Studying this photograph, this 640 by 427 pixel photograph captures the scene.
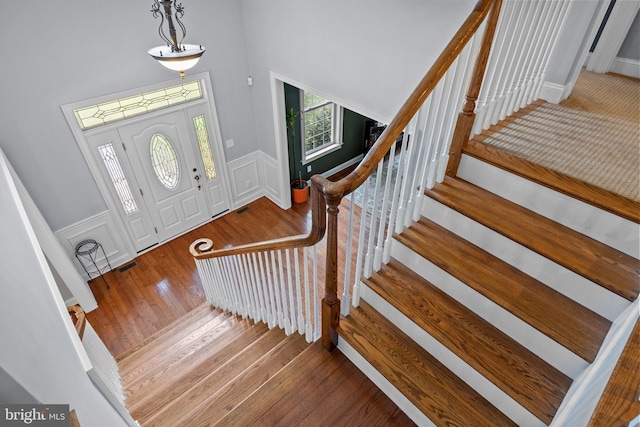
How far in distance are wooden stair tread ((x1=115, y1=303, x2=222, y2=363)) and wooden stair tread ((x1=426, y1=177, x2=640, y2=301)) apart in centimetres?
290

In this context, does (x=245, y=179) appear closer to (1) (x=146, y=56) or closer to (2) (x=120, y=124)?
(2) (x=120, y=124)

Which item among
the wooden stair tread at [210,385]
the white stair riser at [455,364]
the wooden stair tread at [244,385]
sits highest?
the white stair riser at [455,364]

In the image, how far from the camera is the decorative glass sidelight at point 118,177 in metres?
4.27

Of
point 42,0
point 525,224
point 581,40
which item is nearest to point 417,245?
point 525,224

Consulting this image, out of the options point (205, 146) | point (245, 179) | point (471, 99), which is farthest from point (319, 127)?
point (471, 99)

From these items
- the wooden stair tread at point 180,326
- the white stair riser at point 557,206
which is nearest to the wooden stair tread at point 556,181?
the white stair riser at point 557,206

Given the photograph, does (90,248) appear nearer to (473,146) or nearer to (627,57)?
(473,146)

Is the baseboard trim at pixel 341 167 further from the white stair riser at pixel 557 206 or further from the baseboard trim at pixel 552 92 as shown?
the white stair riser at pixel 557 206

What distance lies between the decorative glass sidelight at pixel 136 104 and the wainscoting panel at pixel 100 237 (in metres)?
1.18

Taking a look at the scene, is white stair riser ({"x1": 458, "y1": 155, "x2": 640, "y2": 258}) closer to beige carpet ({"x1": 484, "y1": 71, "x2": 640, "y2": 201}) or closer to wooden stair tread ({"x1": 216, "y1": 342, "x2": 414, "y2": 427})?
beige carpet ({"x1": 484, "y1": 71, "x2": 640, "y2": 201})

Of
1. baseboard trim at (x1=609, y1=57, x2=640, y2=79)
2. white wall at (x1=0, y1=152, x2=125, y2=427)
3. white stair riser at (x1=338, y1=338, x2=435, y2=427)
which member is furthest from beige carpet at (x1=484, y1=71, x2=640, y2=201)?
white wall at (x1=0, y1=152, x2=125, y2=427)

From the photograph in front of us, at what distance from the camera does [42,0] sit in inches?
128

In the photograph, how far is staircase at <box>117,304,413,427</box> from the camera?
1812 millimetres

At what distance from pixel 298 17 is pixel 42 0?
2.42 metres
